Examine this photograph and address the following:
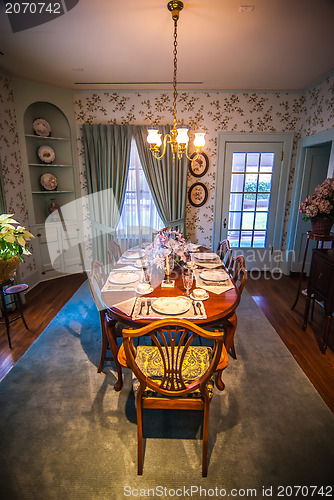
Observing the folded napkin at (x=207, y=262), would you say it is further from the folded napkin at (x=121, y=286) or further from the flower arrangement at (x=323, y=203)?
the flower arrangement at (x=323, y=203)

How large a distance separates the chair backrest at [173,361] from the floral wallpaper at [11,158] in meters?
2.83

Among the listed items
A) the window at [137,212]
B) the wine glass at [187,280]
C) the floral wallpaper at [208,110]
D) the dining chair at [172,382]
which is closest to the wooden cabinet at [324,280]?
the wine glass at [187,280]

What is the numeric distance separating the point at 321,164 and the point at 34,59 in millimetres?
4000

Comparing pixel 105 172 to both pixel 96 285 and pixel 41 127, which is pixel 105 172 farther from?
pixel 96 285

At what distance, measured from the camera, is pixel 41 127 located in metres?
3.86

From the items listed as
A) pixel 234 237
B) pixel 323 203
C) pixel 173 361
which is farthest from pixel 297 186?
pixel 173 361

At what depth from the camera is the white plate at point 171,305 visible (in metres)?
1.73

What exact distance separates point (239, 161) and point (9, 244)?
340cm

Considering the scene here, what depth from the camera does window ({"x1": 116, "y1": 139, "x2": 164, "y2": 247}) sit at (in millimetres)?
4188

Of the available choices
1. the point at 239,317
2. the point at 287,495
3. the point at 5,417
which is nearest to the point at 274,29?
the point at 239,317

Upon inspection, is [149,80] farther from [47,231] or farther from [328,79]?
[47,231]

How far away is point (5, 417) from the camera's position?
5.98 feet

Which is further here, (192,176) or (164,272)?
(192,176)

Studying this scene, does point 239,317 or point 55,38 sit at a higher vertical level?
point 55,38
